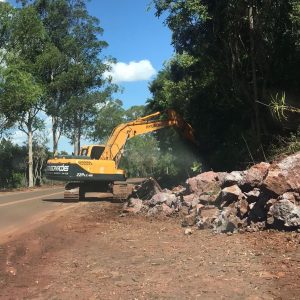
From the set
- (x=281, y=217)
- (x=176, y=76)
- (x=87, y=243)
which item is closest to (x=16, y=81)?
(x=176, y=76)

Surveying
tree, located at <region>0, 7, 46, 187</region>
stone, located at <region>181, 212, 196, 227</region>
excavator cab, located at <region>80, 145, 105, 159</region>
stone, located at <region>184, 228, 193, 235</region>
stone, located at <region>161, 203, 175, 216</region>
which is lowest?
stone, located at <region>184, 228, 193, 235</region>

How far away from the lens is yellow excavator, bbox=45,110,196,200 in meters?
22.0

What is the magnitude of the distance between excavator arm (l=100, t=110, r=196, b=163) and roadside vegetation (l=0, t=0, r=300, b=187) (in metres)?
1.70

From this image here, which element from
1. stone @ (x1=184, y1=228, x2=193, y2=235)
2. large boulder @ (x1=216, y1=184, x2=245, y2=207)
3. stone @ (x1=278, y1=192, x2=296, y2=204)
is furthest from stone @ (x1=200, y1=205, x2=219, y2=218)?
stone @ (x1=278, y1=192, x2=296, y2=204)

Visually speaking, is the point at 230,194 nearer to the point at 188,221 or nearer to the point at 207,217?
the point at 207,217

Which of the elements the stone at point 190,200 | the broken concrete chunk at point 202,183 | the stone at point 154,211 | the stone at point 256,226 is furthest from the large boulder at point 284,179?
the stone at point 154,211

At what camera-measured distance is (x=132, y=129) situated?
23781 mm

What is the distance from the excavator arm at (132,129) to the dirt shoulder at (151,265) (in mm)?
10552

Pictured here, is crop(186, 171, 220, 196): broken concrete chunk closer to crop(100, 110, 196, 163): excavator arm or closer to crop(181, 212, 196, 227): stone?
crop(181, 212, 196, 227): stone

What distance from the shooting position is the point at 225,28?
19.4m

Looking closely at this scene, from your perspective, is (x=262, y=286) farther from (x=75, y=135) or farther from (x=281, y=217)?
(x=75, y=135)

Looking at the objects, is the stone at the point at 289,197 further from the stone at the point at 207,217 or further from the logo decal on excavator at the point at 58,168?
the logo decal on excavator at the point at 58,168

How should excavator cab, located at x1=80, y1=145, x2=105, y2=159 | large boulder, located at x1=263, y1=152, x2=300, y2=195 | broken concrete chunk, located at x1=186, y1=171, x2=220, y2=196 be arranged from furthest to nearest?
excavator cab, located at x1=80, y1=145, x2=105, y2=159, broken concrete chunk, located at x1=186, y1=171, x2=220, y2=196, large boulder, located at x1=263, y1=152, x2=300, y2=195

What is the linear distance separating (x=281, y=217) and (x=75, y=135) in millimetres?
50064
